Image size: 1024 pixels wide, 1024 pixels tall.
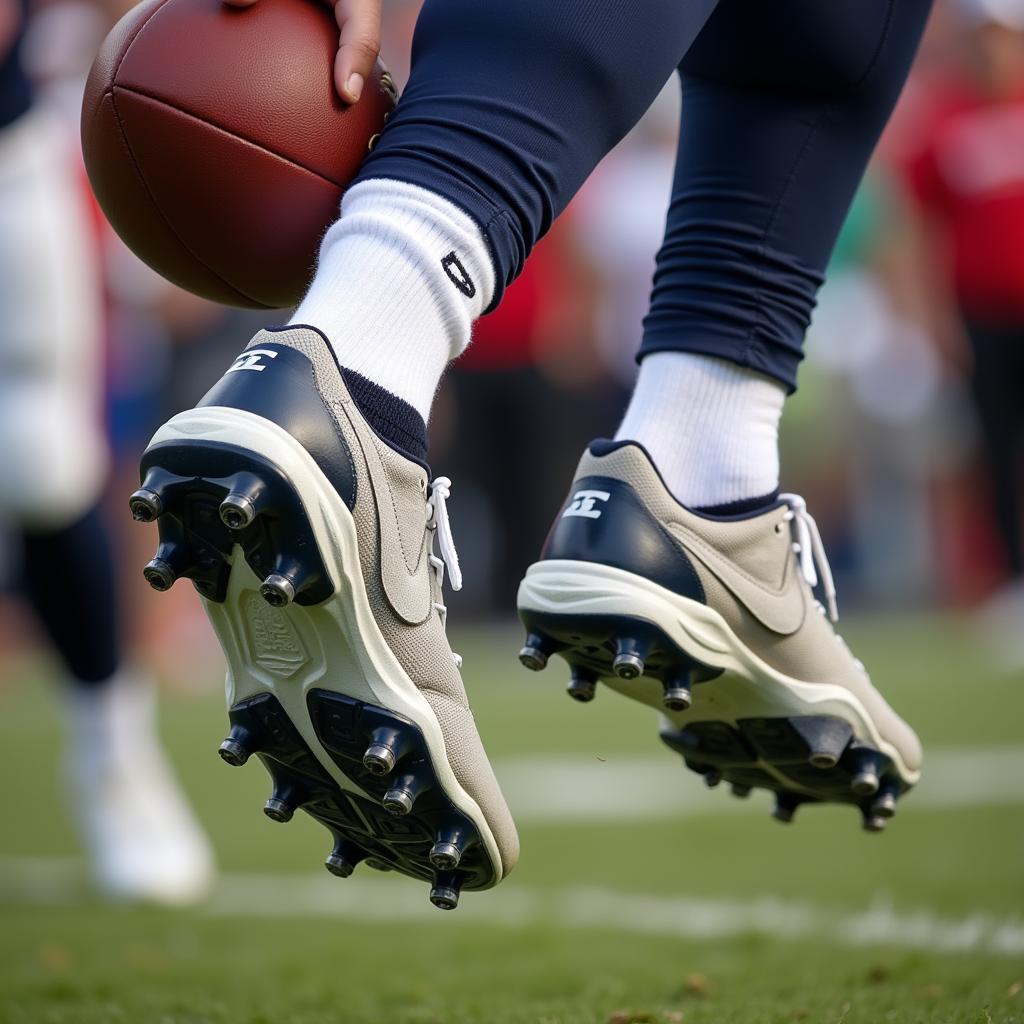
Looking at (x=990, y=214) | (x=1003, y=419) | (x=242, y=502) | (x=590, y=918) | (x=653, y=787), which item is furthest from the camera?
(x=1003, y=419)

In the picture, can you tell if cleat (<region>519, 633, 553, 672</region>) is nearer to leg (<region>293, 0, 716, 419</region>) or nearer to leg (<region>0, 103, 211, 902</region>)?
leg (<region>293, 0, 716, 419</region>)

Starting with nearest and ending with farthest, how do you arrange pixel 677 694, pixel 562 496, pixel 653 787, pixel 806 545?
pixel 677 694, pixel 806 545, pixel 653 787, pixel 562 496

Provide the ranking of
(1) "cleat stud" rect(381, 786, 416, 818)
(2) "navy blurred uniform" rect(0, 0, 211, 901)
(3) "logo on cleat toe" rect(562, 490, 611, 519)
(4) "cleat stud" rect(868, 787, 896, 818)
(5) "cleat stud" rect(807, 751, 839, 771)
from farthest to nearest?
(2) "navy blurred uniform" rect(0, 0, 211, 901) < (4) "cleat stud" rect(868, 787, 896, 818) < (5) "cleat stud" rect(807, 751, 839, 771) < (3) "logo on cleat toe" rect(562, 490, 611, 519) < (1) "cleat stud" rect(381, 786, 416, 818)

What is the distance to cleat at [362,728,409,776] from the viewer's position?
1.48m

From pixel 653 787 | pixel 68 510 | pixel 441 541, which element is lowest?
pixel 441 541

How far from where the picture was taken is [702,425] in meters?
1.89

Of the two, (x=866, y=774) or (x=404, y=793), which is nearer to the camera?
(x=404, y=793)

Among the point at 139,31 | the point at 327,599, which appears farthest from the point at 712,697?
the point at 139,31

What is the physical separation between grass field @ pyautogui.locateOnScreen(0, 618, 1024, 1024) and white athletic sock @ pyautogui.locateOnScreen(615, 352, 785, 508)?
579 millimetres

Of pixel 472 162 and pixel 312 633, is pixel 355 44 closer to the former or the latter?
pixel 472 162

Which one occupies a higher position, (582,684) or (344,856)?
(582,684)

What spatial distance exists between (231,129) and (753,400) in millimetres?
660

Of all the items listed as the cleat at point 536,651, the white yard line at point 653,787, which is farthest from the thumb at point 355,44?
the white yard line at point 653,787

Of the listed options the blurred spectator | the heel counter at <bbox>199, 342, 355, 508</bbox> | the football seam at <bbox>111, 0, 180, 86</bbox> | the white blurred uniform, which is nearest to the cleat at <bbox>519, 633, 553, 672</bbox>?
the heel counter at <bbox>199, 342, 355, 508</bbox>
